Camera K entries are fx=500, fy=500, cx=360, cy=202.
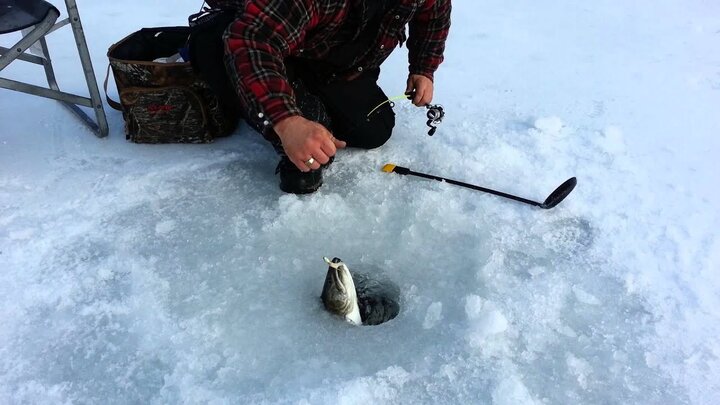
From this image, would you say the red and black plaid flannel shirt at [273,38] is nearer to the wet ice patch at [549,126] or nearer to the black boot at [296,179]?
the black boot at [296,179]

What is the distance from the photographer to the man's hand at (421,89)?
96.0 inches

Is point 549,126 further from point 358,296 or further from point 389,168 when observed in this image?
point 358,296

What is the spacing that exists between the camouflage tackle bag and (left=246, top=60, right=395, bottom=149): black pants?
1.16 feet

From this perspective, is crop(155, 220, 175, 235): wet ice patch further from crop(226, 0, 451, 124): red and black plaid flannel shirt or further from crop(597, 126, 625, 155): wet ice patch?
crop(597, 126, 625, 155): wet ice patch

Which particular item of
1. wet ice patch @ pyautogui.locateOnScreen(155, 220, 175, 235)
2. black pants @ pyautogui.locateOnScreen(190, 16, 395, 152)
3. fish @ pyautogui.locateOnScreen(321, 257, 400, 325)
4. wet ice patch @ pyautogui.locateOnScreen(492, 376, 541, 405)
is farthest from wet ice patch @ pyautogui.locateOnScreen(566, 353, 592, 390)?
wet ice patch @ pyautogui.locateOnScreen(155, 220, 175, 235)

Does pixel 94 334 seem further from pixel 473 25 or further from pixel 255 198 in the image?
pixel 473 25

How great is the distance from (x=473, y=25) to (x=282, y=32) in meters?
2.73

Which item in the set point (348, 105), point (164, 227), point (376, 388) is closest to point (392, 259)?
point (376, 388)

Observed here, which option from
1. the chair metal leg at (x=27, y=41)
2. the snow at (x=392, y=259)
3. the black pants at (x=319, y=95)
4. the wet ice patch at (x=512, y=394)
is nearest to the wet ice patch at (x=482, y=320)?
the snow at (x=392, y=259)

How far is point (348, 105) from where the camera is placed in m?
2.38

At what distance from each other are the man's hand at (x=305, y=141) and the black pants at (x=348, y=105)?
1.58 ft

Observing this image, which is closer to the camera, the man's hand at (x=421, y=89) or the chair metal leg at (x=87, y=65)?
the chair metal leg at (x=87, y=65)

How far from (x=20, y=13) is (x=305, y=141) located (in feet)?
5.17

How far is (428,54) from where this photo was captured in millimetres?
2459
